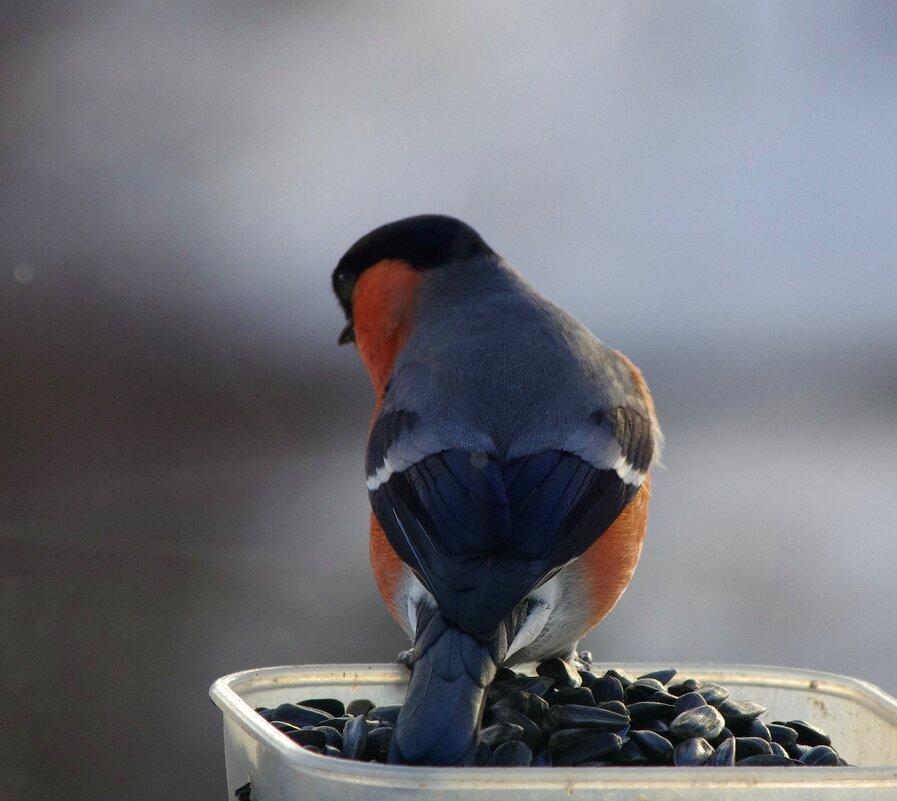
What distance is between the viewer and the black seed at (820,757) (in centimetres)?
145

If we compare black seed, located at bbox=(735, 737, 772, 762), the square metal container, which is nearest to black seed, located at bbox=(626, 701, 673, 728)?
black seed, located at bbox=(735, 737, 772, 762)

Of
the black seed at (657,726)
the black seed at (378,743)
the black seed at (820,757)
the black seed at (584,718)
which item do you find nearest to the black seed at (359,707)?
the black seed at (378,743)

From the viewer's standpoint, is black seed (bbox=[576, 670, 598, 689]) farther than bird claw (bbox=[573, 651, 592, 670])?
No

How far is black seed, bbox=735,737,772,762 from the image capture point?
148 centimetres

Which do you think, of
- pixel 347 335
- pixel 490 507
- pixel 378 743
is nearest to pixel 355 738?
pixel 378 743

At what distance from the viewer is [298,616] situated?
3641 millimetres

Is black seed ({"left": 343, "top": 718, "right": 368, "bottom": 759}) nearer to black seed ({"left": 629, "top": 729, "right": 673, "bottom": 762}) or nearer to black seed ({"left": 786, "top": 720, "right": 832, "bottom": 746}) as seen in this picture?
black seed ({"left": 629, "top": 729, "right": 673, "bottom": 762})

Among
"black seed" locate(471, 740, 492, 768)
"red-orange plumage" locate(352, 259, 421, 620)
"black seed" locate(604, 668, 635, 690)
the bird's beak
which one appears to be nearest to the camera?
"black seed" locate(471, 740, 492, 768)

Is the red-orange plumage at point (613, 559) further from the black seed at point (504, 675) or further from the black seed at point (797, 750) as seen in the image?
the black seed at point (797, 750)

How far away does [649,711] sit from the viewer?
1569 millimetres

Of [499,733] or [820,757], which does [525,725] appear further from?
[820,757]

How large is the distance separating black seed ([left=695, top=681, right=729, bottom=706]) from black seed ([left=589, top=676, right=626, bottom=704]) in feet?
0.38

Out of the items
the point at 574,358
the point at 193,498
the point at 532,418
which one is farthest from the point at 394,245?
the point at 193,498

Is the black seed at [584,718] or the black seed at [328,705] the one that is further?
the black seed at [328,705]
